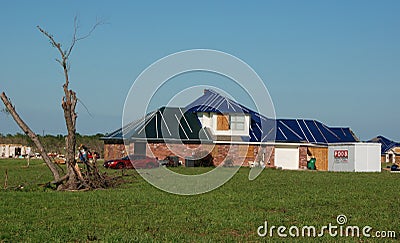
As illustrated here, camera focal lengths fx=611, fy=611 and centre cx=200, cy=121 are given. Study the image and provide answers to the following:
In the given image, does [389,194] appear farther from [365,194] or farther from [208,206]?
[208,206]

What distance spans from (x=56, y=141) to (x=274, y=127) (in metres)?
42.6

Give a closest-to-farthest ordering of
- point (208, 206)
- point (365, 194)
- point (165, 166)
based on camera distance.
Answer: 1. point (208, 206)
2. point (365, 194)
3. point (165, 166)

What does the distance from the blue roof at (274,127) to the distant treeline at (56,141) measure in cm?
2416

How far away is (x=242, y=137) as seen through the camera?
5141cm

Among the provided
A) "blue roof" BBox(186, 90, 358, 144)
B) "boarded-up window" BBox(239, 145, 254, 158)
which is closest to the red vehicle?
"boarded-up window" BBox(239, 145, 254, 158)

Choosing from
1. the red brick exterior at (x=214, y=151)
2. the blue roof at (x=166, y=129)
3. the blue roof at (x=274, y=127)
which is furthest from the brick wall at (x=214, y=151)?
A: the blue roof at (x=274, y=127)

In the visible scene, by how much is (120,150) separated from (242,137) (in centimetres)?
1024

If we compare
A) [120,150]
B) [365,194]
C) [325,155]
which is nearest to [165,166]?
[120,150]

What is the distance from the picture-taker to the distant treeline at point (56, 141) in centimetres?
7931

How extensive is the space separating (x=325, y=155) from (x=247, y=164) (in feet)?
22.5

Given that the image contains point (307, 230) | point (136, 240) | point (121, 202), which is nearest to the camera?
point (136, 240)

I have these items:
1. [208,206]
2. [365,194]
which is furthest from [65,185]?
[365,194]

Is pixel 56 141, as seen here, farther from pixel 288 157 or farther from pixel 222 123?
pixel 288 157

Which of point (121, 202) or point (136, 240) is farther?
point (121, 202)
